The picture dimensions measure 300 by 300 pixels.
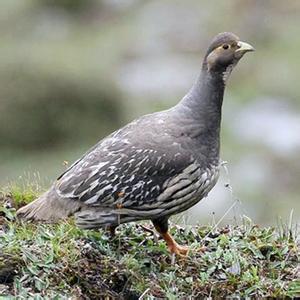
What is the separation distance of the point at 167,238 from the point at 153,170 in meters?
0.66

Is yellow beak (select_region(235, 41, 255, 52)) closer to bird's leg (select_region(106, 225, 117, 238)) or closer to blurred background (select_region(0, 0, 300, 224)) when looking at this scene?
bird's leg (select_region(106, 225, 117, 238))

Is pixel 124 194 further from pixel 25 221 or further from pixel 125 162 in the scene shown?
pixel 25 221

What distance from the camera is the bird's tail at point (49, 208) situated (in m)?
10.2

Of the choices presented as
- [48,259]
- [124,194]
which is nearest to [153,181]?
[124,194]

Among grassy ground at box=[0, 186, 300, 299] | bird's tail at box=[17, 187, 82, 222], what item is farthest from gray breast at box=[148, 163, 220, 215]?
bird's tail at box=[17, 187, 82, 222]

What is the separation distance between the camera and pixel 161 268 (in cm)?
998

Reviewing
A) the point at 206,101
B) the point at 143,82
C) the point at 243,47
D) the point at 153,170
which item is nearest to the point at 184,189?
the point at 153,170

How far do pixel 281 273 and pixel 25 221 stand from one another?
7.20 feet

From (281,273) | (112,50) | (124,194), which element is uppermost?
(124,194)

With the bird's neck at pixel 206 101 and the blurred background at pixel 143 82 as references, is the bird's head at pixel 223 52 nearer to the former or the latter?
the bird's neck at pixel 206 101

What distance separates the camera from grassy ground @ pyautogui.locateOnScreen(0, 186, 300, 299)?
9.24 metres

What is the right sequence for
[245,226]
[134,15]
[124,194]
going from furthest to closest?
[134,15]
[245,226]
[124,194]

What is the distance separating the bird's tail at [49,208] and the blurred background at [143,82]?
1661mm

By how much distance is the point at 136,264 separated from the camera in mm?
9789
